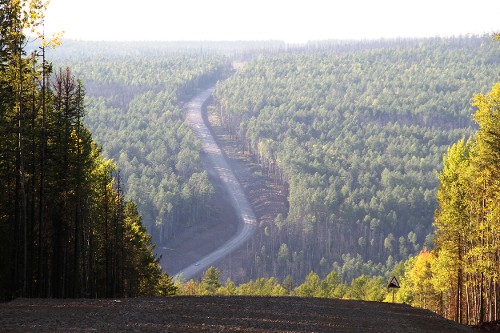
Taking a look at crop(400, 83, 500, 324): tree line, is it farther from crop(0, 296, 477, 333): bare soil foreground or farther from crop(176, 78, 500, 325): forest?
crop(0, 296, 477, 333): bare soil foreground

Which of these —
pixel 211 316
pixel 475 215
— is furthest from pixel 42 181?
pixel 475 215

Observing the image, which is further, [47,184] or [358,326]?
[47,184]

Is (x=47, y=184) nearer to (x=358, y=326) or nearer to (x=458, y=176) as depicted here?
(x=358, y=326)

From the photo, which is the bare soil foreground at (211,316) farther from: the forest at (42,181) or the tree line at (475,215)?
the tree line at (475,215)

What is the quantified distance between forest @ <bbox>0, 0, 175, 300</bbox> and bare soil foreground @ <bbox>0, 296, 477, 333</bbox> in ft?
21.1

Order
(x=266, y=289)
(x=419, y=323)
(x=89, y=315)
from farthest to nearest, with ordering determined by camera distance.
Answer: (x=266, y=289) → (x=419, y=323) → (x=89, y=315)

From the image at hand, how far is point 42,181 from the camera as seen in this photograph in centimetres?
3556

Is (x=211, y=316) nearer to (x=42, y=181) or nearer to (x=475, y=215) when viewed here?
(x=42, y=181)

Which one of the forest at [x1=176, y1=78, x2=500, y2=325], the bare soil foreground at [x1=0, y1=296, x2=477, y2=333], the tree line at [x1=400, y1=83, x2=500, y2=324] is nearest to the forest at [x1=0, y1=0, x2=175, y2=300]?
the bare soil foreground at [x1=0, y1=296, x2=477, y2=333]

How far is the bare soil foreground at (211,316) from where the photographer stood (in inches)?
854

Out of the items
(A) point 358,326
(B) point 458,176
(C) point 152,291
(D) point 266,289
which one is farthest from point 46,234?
(D) point 266,289

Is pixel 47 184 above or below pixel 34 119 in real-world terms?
below

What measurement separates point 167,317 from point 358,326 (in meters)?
6.23

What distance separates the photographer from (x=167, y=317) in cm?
2428
